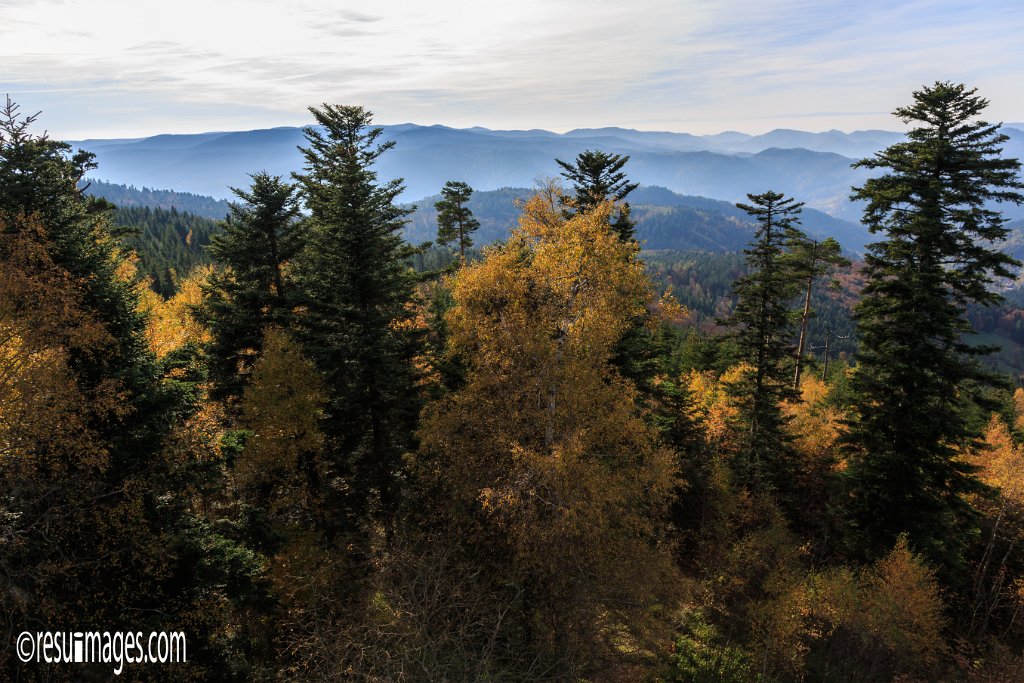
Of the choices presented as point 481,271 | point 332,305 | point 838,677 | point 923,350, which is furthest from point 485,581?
point 923,350

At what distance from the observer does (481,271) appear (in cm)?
1625

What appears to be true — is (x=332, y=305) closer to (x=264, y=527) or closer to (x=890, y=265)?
(x=264, y=527)

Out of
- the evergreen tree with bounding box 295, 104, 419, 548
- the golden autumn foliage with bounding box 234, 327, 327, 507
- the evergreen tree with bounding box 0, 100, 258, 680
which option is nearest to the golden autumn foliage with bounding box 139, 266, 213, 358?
the golden autumn foliage with bounding box 234, 327, 327, 507

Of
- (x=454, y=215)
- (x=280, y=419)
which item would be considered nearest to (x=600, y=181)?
(x=280, y=419)

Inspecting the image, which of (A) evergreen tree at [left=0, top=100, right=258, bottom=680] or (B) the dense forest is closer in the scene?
(A) evergreen tree at [left=0, top=100, right=258, bottom=680]

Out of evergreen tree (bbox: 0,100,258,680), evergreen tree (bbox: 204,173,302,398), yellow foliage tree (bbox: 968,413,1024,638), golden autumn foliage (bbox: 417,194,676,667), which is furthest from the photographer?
yellow foliage tree (bbox: 968,413,1024,638)

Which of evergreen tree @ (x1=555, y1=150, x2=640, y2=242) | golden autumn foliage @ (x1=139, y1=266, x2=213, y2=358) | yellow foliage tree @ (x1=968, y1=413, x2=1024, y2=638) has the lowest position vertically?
yellow foliage tree @ (x1=968, y1=413, x2=1024, y2=638)

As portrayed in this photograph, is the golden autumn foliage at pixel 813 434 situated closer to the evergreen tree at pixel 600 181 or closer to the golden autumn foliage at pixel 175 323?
the evergreen tree at pixel 600 181

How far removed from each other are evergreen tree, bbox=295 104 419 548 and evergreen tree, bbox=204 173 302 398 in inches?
64.8

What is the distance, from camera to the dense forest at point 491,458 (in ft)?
40.6

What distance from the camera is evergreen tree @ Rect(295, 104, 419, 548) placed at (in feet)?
64.4

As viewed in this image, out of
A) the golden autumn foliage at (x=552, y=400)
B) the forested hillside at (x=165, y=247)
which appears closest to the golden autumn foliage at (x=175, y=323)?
the forested hillside at (x=165, y=247)

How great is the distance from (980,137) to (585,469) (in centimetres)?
1991

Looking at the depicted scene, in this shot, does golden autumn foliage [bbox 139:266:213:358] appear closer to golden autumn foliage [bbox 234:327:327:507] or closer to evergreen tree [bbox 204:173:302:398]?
evergreen tree [bbox 204:173:302:398]
